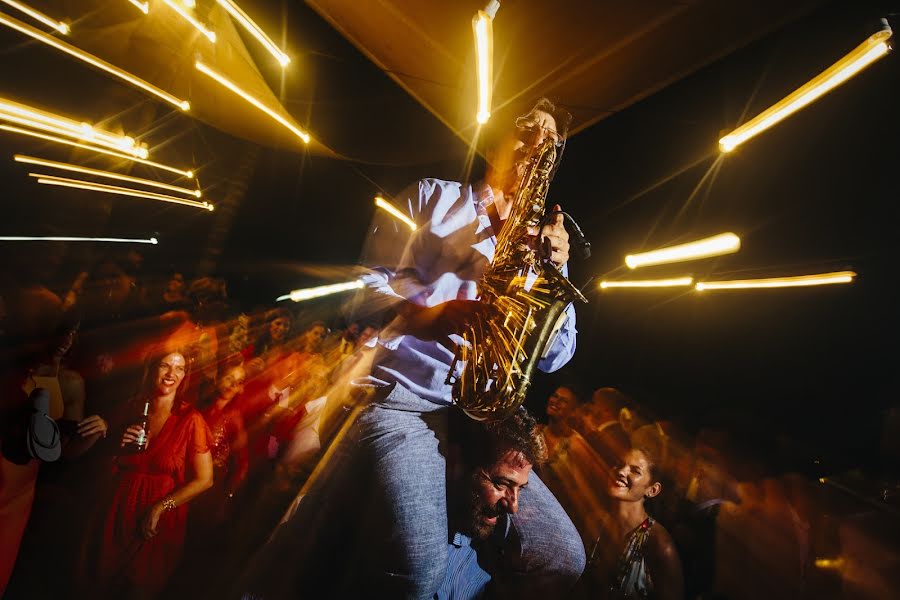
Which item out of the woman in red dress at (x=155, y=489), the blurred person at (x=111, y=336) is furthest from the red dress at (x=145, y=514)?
the blurred person at (x=111, y=336)

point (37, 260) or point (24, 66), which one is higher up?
point (24, 66)

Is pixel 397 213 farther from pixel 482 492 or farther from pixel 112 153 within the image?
pixel 112 153

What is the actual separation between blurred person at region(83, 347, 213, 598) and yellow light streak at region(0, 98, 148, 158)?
4154 mm

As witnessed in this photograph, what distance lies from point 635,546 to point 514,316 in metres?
2.84

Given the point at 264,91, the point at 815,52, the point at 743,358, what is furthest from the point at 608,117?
the point at 264,91

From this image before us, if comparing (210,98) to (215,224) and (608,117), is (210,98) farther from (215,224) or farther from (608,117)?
(608,117)

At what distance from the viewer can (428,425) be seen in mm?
2295

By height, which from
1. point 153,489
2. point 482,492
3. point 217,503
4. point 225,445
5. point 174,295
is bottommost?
point 217,503

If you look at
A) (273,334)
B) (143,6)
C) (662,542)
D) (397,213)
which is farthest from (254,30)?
(662,542)

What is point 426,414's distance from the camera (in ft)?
7.72

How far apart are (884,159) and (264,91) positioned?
21.5 ft

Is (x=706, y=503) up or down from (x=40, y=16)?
down

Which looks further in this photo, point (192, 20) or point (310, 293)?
point (310, 293)

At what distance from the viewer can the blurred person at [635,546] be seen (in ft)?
10.8
